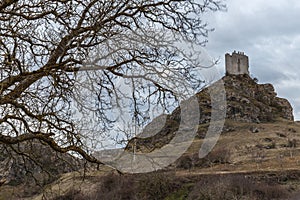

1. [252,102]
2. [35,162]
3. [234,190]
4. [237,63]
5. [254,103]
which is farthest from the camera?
[237,63]

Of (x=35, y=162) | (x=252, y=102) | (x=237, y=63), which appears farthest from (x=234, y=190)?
(x=237, y=63)

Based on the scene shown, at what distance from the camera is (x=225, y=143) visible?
61.8 metres

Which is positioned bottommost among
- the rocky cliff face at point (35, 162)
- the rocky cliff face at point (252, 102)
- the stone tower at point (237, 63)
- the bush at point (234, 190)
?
the bush at point (234, 190)

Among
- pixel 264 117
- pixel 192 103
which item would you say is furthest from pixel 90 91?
pixel 264 117

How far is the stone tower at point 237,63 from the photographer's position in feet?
262

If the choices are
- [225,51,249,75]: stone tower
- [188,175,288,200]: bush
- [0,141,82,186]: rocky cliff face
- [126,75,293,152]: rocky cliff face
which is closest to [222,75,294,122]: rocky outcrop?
[126,75,293,152]: rocky cliff face

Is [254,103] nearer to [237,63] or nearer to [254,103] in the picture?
[254,103]

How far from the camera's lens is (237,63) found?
82438 mm

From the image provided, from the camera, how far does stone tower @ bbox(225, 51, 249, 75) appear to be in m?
80.0

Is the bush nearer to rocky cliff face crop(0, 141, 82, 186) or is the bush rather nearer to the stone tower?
rocky cliff face crop(0, 141, 82, 186)

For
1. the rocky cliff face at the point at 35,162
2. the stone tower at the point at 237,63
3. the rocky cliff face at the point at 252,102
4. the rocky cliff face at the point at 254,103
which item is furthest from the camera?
the stone tower at the point at 237,63

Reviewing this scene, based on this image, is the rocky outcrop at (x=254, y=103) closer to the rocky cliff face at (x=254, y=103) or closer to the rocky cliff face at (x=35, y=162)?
the rocky cliff face at (x=254, y=103)

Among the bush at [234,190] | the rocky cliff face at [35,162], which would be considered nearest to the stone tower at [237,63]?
the bush at [234,190]

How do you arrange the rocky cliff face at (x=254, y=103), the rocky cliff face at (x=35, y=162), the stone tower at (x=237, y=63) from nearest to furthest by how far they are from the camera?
the rocky cliff face at (x=35, y=162) < the rocky cliff face at (x=254, y=103) < the stone tower at (x=237, y=63)
